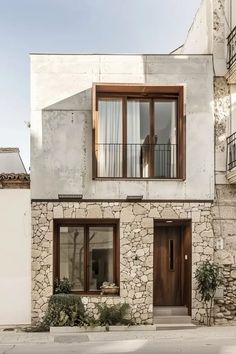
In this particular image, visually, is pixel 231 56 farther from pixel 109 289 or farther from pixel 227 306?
pixel 109 289

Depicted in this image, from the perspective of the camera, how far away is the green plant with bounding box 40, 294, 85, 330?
14211 mm

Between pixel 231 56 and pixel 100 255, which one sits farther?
pixel 100 255

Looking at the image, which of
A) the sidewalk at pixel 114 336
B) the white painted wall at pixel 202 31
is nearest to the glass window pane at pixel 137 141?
the white painted wall at pixel 202 31

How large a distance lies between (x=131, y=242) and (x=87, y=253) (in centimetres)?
147

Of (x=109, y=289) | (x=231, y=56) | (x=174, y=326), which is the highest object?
(x=231, y=56)

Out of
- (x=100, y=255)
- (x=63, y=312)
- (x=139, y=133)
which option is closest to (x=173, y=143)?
(x=139, y=133)

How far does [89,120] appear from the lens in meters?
15.5

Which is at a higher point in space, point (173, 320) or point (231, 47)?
point (231, 47)

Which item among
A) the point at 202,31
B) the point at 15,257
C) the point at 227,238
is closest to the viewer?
the point at 15,257

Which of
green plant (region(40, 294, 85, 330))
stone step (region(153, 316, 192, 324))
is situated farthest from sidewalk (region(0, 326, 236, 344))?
stone step (region(153, 316, 192, 324))

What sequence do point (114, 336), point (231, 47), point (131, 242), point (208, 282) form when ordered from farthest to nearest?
point (231, 47) → point (131, 242) → point (208, 282) → point (114, 336)

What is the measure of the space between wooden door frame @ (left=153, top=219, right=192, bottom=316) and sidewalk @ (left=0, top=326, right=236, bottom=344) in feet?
4.82

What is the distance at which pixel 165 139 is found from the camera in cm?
1583

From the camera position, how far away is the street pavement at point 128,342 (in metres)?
11.6
